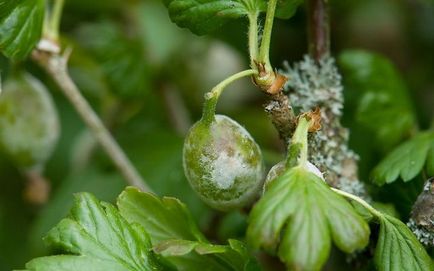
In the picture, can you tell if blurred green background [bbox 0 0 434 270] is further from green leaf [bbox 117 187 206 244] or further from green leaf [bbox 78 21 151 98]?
green leaf [bbox 117 187 206 244]

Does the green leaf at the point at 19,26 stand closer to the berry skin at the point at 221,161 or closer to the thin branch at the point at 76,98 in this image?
the thin branch at the point at 76,98

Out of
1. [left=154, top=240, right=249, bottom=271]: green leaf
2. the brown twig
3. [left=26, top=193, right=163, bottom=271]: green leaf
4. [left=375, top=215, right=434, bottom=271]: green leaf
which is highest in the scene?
the brown twig

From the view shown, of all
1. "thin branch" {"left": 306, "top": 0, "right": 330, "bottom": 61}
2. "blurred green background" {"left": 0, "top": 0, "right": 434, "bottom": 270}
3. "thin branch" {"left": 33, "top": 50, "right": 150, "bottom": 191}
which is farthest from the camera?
"blurred green background" {"left": 0, "top": 0, "right": 434, "bottom": 270}

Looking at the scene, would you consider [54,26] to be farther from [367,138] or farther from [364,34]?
[364,34]

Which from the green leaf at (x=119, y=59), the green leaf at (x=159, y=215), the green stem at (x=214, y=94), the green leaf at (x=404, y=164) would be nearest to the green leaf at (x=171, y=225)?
the green leaf at (x=159, y=215)

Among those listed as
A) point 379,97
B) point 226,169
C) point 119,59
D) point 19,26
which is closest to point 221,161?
point 226,169

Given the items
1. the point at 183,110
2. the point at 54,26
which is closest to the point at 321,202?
the point at 54,26

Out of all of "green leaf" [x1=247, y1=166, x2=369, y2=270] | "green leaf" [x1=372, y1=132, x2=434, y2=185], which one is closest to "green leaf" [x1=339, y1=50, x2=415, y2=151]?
"green leaf" [x1=372, y1=132, x2=434, y2=185]

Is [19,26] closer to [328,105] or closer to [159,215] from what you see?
[159,215]
